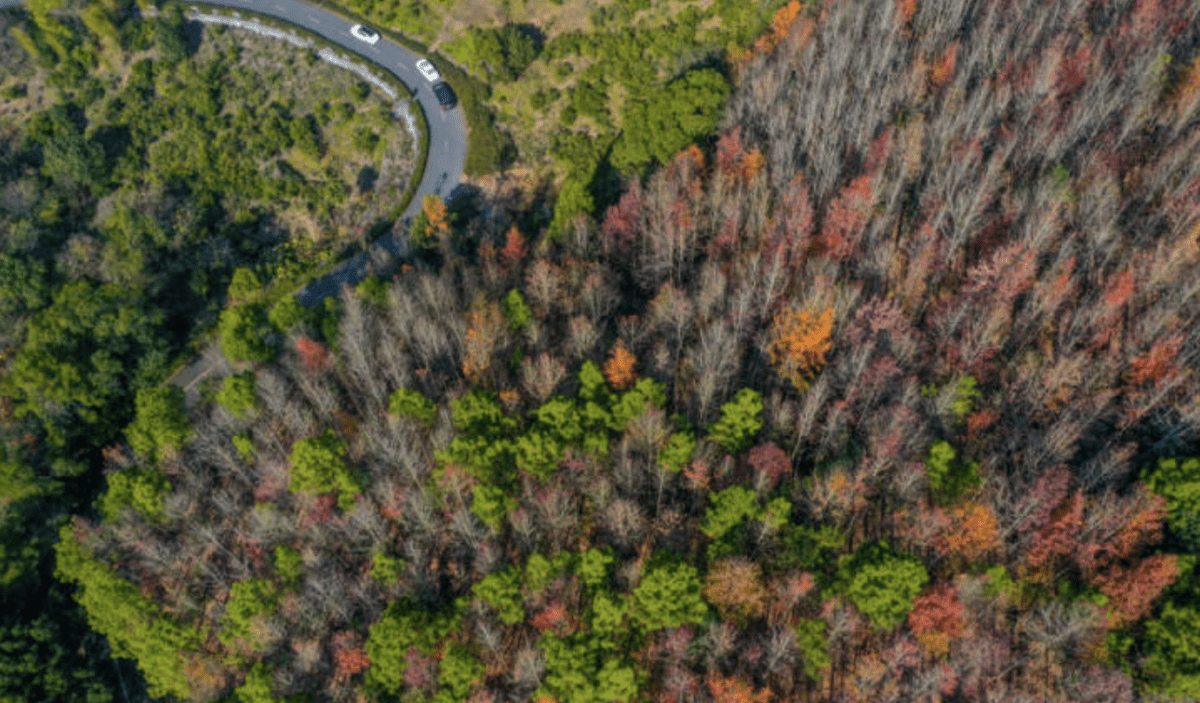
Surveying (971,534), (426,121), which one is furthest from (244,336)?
(971,534)

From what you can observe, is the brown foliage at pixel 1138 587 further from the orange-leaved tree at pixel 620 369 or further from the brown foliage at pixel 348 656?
the brown foliage at pixel 348 656

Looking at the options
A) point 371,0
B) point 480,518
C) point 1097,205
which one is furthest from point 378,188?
point 1097,205

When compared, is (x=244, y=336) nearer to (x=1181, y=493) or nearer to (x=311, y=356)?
(x=311, y=356)

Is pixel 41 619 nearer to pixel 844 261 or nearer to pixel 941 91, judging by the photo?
pixel 844 261

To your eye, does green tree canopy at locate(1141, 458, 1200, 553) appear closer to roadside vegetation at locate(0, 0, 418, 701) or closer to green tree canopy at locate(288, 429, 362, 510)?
green tree canopy at locate(288, 429, 362, 510)

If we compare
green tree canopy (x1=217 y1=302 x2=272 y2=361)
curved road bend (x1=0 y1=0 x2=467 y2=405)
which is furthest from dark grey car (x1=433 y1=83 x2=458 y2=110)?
green tree canopy (x1=217 y1=302 x2=272 y2=361)

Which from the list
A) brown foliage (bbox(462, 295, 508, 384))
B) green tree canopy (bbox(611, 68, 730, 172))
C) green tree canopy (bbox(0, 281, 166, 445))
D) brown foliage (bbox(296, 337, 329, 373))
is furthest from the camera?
green tree canopy (bbox(611, 68, 730, 172))

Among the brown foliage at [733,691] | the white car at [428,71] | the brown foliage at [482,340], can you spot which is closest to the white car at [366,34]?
the white car at [428,71]
